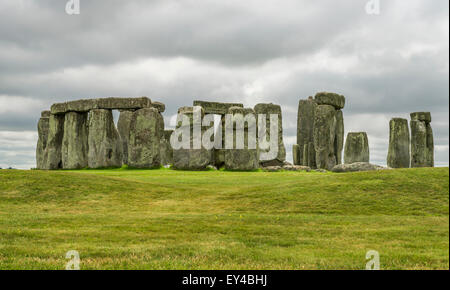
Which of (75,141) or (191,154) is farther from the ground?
(75,141)

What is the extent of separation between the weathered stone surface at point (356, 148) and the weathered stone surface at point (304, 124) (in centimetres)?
497

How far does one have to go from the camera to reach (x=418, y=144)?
3105 cm

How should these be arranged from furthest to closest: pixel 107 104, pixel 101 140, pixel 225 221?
pixel 107 104
pixel 101 140
pixel 225 221

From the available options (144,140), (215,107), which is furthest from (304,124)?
(144,140)

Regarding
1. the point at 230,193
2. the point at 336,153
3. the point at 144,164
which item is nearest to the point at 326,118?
the point at 336,153

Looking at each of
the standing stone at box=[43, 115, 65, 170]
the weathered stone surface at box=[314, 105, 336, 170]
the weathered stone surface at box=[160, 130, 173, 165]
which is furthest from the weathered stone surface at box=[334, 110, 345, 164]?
the standing stone at box=[43, 115, 65, 170]

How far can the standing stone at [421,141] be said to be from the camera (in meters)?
30.9

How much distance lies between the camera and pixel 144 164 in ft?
91.1

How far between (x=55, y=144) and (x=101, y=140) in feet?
16.3

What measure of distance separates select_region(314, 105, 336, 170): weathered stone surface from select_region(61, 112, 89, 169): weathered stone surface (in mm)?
14855

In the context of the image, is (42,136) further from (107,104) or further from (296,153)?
(296,153)

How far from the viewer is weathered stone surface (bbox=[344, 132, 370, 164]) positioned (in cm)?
2972

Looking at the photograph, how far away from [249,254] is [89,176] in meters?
12.7
